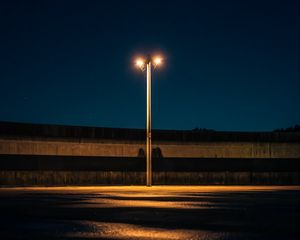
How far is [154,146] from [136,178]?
4347mm

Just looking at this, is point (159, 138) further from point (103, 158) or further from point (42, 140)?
point (42, 140)

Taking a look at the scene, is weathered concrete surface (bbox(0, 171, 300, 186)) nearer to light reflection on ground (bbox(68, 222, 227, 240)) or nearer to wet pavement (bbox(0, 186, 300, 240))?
wet pavement (bbox(0, 186, 300, 240))

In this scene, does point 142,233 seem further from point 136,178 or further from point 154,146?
point 154,146

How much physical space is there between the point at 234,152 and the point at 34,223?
138 feet

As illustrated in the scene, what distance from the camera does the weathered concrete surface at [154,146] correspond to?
43.6 metres

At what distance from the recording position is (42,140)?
44406 mm

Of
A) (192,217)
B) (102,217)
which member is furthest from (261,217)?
(102,217)

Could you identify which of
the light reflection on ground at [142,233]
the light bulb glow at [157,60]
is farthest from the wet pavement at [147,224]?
the light bulb glow at [157,60]

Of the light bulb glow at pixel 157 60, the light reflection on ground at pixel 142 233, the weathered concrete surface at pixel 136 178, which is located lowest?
the light reflection on ground at pixel 142 233

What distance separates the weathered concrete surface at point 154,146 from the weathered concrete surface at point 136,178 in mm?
2505

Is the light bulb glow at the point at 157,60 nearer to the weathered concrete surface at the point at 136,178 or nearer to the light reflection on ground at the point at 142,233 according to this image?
the weathered concrete surface at the point at 136,178

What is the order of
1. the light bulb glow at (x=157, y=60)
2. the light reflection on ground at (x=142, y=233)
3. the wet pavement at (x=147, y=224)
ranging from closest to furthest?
1. the light reflection on ground at (x=142, y=233)
2. the wet pavement at (x=147, y=224)
3. the light bulb glow at (x=157, y=60)

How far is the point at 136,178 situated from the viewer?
4569 cm

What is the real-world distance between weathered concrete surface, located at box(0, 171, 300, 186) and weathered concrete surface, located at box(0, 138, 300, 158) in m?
2.50
